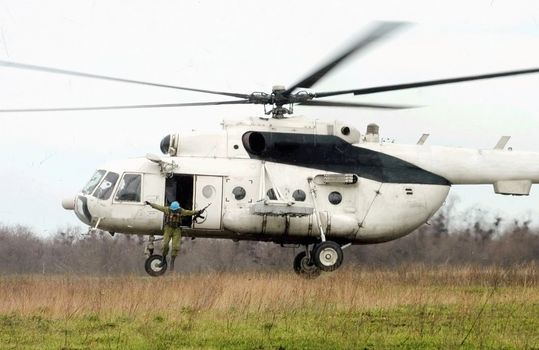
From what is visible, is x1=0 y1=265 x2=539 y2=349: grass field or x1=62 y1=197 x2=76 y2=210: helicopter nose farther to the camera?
x1=62 y1=197 x2=76 y2=210: helicopter nose

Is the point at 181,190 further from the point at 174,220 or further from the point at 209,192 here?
the point at 174,220

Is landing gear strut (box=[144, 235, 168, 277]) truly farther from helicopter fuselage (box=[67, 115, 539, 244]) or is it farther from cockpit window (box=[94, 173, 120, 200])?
cockpit window (box=[94, 173, 120, 200])

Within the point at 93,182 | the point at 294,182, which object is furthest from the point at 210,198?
the point at 93,182

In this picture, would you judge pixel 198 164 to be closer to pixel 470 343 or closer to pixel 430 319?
pixel 430 319

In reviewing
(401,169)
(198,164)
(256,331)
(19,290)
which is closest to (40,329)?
(256,331)

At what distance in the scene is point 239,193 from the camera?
18516 mm

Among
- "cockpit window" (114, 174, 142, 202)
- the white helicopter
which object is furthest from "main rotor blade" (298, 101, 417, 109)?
"cockpit window" (114, 174, 142, 202)

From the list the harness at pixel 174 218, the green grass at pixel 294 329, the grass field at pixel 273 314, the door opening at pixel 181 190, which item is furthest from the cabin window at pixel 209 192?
the green grass at pixel 294 329

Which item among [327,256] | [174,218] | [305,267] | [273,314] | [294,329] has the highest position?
[174,218]

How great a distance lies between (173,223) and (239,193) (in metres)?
1.52

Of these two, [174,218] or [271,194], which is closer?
[174,218]

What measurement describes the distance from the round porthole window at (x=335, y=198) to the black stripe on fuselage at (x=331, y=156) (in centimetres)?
49

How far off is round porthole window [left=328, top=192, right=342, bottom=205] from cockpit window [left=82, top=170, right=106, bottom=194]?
4.80 m

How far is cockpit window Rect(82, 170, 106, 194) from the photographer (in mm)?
18734
